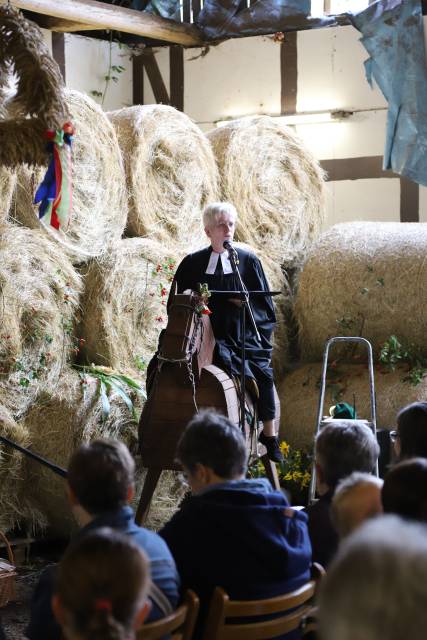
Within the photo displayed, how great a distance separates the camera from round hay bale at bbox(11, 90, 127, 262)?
5418 millimetres

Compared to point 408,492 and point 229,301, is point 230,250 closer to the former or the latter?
point 229,301

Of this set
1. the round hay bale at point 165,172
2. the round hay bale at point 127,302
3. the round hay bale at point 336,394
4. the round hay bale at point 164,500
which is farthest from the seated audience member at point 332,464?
the round hay bale at point 165,172

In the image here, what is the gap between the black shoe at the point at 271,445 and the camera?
4988 mm

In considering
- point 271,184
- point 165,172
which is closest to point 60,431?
point 165,172

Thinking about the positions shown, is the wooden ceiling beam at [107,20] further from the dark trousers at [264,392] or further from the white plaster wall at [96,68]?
the dark trousers at [264,392]

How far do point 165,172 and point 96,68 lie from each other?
201 cm

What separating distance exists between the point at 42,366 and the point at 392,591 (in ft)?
13.3

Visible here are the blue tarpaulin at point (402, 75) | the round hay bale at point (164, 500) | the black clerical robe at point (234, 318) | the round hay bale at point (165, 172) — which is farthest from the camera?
the blue tarpaulin at point (402, 75)

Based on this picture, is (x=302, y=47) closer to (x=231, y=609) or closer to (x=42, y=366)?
(x=42, y=366)

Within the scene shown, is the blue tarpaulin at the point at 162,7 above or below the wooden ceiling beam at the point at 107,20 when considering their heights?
above

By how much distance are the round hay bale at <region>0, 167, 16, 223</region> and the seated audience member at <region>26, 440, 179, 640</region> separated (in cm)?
267

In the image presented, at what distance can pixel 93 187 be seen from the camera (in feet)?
18.3

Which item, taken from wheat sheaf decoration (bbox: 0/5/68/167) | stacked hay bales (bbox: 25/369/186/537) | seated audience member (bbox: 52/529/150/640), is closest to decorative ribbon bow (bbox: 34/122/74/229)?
wheat sheaf decoration (bbox: 0/5/68/167)

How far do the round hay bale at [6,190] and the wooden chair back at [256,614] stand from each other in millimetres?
2951
